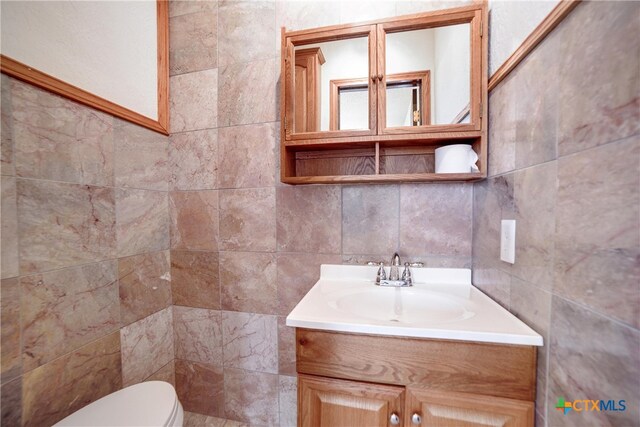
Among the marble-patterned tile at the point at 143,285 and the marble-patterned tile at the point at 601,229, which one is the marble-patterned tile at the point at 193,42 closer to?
the marble-patterned tile at the point at 143,285

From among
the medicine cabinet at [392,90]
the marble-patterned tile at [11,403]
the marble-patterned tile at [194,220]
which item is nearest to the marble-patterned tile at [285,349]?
the marble-patterned tile at [194,220]

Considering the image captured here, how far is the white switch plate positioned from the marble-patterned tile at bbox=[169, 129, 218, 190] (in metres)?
1.33

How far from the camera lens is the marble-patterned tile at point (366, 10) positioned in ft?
3.69

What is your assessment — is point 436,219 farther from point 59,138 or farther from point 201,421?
point 201,421

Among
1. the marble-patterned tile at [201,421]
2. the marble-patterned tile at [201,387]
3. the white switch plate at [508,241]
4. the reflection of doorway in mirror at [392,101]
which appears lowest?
the marble-patterned tile at [201,421]

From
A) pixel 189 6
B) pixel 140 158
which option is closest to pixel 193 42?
pixel 189 6

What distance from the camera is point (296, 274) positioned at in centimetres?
126

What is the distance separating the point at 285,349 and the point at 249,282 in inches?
15.9

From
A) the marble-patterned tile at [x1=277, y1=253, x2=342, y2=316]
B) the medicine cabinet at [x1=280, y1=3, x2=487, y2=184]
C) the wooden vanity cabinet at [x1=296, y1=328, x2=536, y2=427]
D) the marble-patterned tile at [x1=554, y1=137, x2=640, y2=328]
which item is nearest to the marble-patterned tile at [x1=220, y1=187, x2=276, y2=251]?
the marble-patterned tile at [x1=277, y1=253, x2=342, y2=316]

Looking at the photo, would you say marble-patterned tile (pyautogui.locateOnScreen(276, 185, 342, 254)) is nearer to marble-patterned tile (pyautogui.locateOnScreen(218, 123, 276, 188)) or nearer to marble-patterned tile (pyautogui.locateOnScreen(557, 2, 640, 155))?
marble-patterned tile (pyautogui.locateOnScreen(218, 123, 276, 188))

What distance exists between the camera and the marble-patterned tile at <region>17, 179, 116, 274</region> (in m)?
0.82

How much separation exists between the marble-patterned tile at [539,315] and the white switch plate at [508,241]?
0.27ft

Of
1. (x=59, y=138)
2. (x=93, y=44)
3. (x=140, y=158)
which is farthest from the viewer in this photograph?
(x=140, y=158)

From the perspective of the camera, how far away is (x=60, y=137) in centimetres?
92
